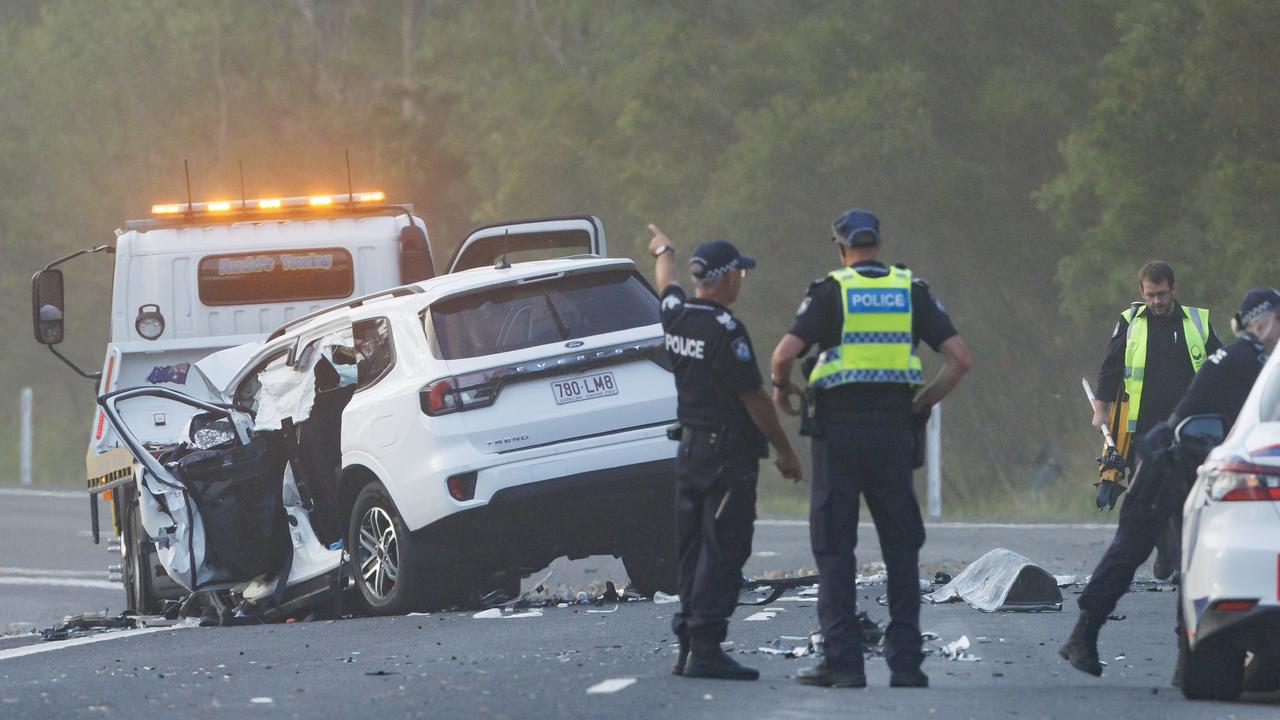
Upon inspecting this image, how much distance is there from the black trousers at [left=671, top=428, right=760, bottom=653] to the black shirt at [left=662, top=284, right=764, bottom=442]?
10 centimetres

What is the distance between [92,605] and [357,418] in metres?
7.55

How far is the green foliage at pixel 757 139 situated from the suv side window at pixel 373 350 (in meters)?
14.1

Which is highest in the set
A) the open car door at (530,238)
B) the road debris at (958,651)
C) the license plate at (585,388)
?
the open car door at (530,238)

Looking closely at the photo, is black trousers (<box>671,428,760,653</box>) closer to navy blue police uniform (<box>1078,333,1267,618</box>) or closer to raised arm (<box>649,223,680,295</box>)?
raised arm (<box>649,223,680,295</box>)

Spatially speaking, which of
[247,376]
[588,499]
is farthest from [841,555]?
[247,376]

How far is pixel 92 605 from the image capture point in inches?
752

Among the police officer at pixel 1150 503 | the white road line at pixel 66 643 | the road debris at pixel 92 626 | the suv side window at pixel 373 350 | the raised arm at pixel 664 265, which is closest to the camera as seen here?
the raised arm at pixel 664 265

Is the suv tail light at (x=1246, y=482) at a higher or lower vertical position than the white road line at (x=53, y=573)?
higher

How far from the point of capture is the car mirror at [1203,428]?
345 inches

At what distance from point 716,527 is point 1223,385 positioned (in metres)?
2.23

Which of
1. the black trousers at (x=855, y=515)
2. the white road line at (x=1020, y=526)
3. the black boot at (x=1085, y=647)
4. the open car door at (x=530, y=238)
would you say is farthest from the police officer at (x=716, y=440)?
the white road line at (x=1020, y=526)

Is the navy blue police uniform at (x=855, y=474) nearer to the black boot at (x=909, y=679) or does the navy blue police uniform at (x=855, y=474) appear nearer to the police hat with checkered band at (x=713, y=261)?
the black boot at (x=909, y=679)

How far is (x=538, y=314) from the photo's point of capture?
39.7 ft

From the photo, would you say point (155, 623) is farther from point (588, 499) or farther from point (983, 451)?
point (983, 451)
